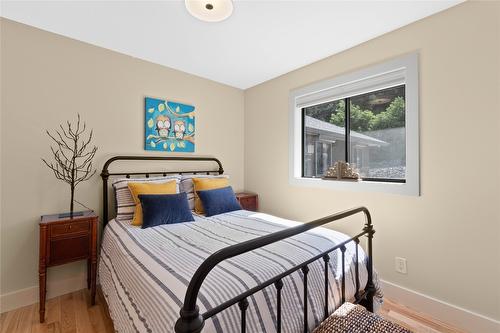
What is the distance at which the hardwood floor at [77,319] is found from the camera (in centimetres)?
172

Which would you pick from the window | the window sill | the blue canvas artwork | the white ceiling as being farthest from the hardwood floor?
the white ceiling

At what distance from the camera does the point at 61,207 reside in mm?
2174

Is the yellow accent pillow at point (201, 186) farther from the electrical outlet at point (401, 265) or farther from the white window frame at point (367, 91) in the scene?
the electrical outlet at point (401, 265)

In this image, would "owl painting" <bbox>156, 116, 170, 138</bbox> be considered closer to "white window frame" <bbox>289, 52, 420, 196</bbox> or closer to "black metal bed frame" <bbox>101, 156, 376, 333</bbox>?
"black metal bed frame" <bbox>101, 156, 376, 333</bbox>

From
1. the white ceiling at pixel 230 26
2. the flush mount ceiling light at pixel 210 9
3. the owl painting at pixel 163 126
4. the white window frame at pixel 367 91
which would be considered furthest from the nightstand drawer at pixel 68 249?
the white window frame at pixel 367 91

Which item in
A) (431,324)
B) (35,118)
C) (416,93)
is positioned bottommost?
(431,324)

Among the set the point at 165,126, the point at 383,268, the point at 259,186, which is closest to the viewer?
the point at 383,268

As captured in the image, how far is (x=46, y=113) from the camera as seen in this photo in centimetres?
210

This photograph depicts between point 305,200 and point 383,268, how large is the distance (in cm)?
101

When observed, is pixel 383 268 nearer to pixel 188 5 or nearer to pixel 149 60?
pixel 188 5

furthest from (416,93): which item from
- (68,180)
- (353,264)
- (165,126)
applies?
(68,180)

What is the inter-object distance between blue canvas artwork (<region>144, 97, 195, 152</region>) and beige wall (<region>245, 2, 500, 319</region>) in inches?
78.6

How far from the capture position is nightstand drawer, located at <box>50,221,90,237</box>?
1851mm

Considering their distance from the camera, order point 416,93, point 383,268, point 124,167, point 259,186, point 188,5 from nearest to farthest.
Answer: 1. point 188,5
2. point 416,93
3. point 383,268
4. point 124,167
5. point 259,186
